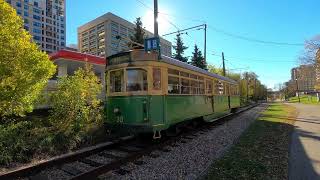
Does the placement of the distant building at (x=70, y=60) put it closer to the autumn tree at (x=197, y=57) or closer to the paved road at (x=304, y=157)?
the paved road at (x=304, y=157)

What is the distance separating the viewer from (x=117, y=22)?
60.4m

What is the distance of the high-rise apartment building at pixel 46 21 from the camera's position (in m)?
117

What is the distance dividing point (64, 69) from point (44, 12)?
11025 centimetres

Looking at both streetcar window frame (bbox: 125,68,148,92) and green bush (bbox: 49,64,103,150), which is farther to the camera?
green bush (bbox: 49,64,103,150)

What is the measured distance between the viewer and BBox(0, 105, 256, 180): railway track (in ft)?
23.1

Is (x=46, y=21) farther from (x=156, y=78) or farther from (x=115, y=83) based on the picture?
(x=156, y=78)

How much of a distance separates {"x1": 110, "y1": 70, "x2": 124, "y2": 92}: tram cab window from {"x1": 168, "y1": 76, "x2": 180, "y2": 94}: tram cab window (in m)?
1.57

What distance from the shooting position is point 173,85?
11.3 m

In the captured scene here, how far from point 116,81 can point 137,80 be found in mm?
911

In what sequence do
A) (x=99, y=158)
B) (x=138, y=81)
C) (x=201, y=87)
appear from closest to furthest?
(x=99, y=158)
(x=138, y=81)
(x=201, y=87)

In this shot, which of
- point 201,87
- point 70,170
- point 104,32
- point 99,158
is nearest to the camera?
point 70,170

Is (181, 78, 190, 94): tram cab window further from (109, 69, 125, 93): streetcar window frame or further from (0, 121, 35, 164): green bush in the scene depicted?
(0, 121, 35, 164): green bush

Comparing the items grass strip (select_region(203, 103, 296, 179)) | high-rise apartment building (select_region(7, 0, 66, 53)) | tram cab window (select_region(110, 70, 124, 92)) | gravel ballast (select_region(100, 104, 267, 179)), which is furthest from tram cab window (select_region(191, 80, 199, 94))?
high-rise apartment building (select_region(7, 0, 66, 53))

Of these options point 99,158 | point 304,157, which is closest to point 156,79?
point 99,158
